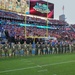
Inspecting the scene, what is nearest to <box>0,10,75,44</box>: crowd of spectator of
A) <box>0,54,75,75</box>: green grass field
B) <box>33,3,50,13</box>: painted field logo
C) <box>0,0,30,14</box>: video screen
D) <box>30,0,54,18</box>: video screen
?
<box>30,0,54,18</box>: video screen

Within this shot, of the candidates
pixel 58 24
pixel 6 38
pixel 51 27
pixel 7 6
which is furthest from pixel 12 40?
pixel 58 24

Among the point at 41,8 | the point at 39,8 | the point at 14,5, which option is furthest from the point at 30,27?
the point at 14,5

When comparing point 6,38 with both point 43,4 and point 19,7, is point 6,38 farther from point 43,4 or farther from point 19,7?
point 43,4

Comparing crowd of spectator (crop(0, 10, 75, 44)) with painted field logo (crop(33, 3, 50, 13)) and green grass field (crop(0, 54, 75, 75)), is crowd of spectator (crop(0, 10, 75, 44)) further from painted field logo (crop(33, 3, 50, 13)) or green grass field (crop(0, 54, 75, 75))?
green grass field (crop(0, 54, 75, 75))

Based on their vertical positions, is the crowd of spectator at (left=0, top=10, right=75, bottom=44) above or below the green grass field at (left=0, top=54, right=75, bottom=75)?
above

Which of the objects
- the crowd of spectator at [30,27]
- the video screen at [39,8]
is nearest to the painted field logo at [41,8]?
the video screen at [39,8]

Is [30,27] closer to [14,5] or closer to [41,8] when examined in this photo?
[41,8]

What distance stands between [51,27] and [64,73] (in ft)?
129

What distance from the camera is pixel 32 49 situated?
2308cm

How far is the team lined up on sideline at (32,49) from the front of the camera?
20.2 m

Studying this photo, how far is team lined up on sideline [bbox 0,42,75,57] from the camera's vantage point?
20.2 meters

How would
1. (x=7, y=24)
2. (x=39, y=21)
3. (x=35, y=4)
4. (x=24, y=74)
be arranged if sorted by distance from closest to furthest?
(x=24, y=74) < (x=35, y=4) < (x=7, y=24) < (x=39, y=21)

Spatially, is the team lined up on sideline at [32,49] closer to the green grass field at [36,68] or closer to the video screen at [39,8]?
the green grass field at [36,68]

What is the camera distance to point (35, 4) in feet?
112
